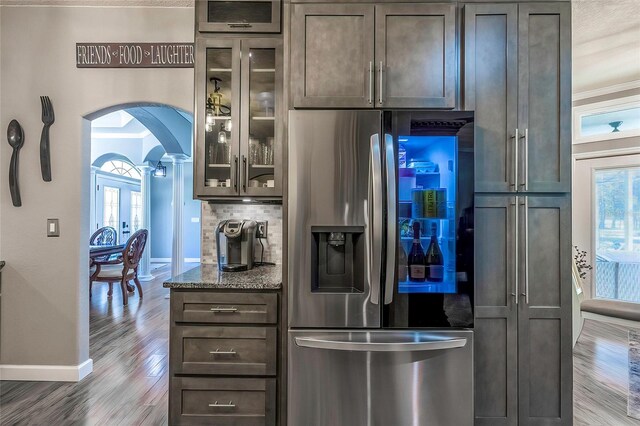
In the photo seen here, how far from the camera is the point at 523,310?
1878mm

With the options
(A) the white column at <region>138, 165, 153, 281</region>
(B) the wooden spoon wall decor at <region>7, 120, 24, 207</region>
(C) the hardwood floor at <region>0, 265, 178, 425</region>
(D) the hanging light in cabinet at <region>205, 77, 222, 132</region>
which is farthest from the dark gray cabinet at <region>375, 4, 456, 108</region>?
(A) the white column at <region>138, 165, 153, 281</region>

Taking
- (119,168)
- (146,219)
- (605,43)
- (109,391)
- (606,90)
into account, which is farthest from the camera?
(119,168)

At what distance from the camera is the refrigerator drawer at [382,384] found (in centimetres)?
172

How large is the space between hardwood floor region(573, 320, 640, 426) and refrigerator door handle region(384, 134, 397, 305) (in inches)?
66.8

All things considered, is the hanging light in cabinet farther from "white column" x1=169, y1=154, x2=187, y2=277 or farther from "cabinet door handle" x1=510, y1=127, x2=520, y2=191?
"white column" x1=169, y1=154, x2=187, y2=277

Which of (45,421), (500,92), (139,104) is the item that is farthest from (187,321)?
(500,92)

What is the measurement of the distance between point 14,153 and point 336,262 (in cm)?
269

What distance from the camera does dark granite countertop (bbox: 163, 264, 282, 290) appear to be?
187cm

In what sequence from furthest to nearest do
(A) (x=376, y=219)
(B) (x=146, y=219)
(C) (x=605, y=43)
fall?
(B) (x=146, y=219)
(C) (x=605, y=43)
(A) (x=376, y=219)

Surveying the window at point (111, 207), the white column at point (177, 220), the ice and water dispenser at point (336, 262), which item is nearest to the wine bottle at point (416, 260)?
the ice and water dispenser at point (336, 262)

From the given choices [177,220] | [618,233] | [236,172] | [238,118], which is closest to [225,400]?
[236,172]

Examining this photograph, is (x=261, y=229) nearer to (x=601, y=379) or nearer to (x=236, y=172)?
(x=236, y=172)

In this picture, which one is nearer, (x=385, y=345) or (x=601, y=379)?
(x=385, y=345)

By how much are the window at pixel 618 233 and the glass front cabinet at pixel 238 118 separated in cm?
432
